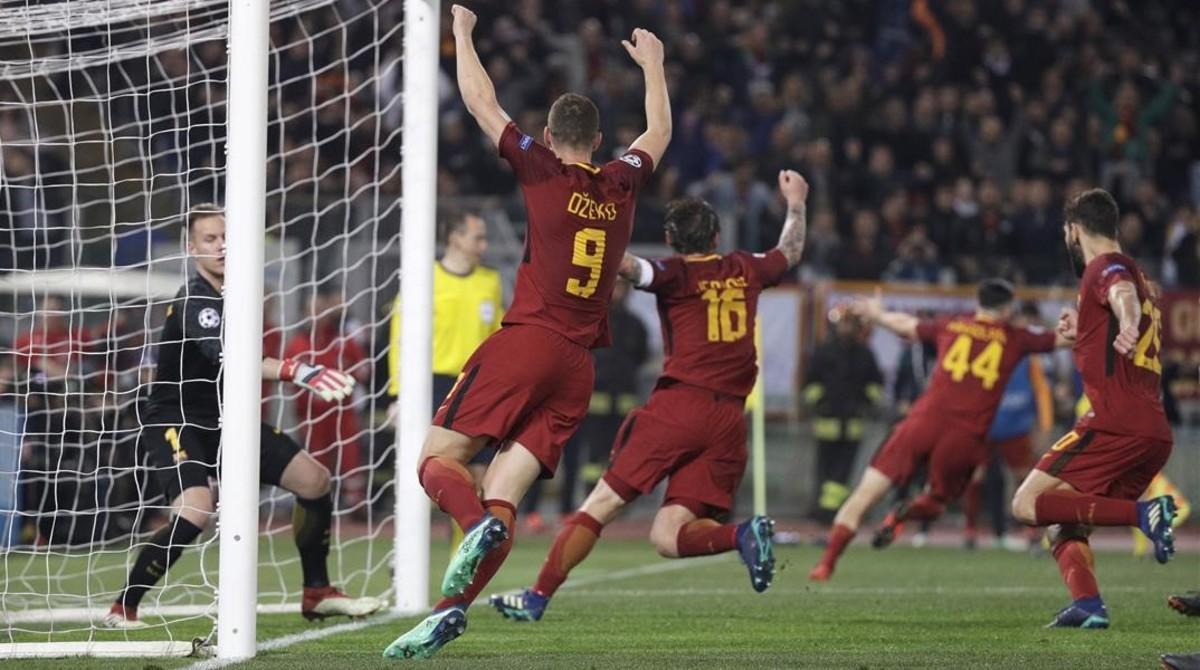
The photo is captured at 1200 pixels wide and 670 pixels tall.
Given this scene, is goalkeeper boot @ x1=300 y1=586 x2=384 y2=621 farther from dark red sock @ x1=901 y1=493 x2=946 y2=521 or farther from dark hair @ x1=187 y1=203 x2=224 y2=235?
dark red sock @ x1=901 y1=493 x2=946 y2=521

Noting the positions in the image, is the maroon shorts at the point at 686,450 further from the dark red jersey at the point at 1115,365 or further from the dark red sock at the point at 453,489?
the dark red sock at the point at 453,489

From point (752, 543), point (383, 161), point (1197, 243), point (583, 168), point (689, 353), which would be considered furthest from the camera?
point (383, 161)

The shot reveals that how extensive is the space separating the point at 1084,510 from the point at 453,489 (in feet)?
10.7

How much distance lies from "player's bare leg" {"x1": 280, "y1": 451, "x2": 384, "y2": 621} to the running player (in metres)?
0.77

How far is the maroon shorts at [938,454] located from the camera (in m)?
11.8

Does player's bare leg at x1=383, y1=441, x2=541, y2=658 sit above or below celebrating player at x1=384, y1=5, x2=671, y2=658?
below

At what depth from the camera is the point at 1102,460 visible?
26.9ft

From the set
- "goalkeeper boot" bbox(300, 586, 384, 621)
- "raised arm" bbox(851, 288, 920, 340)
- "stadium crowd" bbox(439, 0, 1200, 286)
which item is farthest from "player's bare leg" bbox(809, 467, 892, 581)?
"stadium crowd" bbox(439, 0, 1200, 286)

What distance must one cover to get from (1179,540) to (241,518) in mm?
12865

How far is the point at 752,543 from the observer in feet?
26.2

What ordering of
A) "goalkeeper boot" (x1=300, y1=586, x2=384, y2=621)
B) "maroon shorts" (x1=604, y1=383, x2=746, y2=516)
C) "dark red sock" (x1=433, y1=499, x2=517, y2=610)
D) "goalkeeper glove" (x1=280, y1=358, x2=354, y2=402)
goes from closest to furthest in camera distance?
"dark red sock" (x1=433, y1=499, x2=517, y2=610)
"goalkeeper glove" (x1=280, y1=358, x2=354, y2=402)
"goalkeeper boot" (x1=300, y1=586, x2=384, y2=621)
"maroon shorts" (x1=604, y1=383, x2=746, y2=516)

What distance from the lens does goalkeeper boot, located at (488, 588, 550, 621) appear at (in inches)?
336

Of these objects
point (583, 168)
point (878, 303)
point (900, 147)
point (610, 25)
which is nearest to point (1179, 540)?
point (900, 147)

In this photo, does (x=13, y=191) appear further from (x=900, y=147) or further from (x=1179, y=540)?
(x=1179, y=540)
